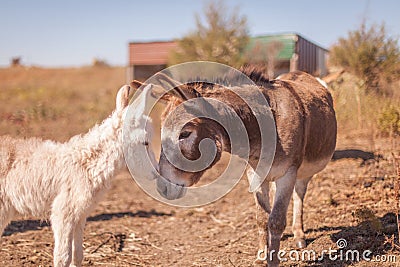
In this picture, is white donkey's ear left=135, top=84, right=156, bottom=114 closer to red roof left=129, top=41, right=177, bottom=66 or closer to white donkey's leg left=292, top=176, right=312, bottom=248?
white donkey's leg left=292, top=176, right=312, bottom=248

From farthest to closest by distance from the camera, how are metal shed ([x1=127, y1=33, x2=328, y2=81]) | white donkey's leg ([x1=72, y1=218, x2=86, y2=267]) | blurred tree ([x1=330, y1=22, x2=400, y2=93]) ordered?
metal shed ([x1=127, y1=33, x2=328, y2=81]) < blurred tree ([x1=330, y1=22, x2=400, y2=93]) < white donkey's leg ([x1=72, y1=218, x2=86, y2=267])

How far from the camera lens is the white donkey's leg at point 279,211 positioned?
425 cm

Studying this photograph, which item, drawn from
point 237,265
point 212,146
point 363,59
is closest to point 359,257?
point 237,265

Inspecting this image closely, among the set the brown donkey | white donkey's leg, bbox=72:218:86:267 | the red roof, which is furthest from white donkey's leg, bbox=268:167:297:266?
the red roof

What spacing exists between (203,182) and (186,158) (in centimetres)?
573

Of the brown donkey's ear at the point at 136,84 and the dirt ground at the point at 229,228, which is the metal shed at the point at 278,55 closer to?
the dirt ground at the point at 229,228

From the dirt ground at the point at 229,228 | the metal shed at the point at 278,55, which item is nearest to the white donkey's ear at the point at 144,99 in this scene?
the dirt ground at the point at 229,228

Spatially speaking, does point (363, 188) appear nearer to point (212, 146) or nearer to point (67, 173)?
point (212, 146)

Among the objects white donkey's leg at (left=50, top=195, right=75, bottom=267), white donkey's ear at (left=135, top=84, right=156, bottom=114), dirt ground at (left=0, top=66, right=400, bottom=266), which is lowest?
dirt ground at (left=0, top=66, right=400, bottom=266)

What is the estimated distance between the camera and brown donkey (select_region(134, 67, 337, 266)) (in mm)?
3846

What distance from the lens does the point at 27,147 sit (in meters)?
4.18

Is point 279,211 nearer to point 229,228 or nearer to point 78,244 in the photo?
point 78,244

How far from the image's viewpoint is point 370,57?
28.6 ft

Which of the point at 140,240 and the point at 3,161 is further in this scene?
the point at 140,240
